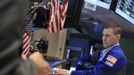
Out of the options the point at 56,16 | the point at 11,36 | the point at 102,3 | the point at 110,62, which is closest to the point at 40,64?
the point at 11,36

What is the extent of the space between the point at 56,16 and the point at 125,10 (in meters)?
1.74

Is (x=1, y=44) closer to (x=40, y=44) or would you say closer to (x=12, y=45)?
(x=12, y=45)

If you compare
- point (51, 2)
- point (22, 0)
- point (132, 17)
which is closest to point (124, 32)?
point (132, 17)

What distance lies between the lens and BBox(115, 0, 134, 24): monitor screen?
19.4 ft

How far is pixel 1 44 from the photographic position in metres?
0.75

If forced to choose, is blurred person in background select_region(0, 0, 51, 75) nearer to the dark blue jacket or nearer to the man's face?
the dark blue jacket

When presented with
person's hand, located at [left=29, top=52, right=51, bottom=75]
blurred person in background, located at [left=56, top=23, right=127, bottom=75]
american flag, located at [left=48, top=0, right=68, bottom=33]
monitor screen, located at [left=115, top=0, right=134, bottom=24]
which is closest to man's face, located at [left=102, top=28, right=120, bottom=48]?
blurred person in background, located at [left=56, top=23, right=127, bottom=75]

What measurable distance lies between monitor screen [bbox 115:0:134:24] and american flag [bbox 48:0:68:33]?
54.5 inches

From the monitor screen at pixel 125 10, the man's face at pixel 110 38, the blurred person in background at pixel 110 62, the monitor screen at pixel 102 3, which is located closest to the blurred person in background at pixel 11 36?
the blurred person in background at pixel 110 62

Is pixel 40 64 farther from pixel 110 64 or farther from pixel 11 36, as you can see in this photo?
pixel 110 64

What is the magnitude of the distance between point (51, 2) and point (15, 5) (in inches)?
149

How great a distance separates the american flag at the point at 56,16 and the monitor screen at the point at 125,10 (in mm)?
1383

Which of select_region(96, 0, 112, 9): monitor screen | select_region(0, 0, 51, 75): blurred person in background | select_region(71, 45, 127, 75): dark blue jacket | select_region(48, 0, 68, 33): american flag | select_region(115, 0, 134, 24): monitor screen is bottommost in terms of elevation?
select_region(71, 45, 127, 75): dark blue jacket

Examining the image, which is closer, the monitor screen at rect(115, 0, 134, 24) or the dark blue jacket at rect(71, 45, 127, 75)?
the dark blue jacket at rect(71, 45, 127, 75)
